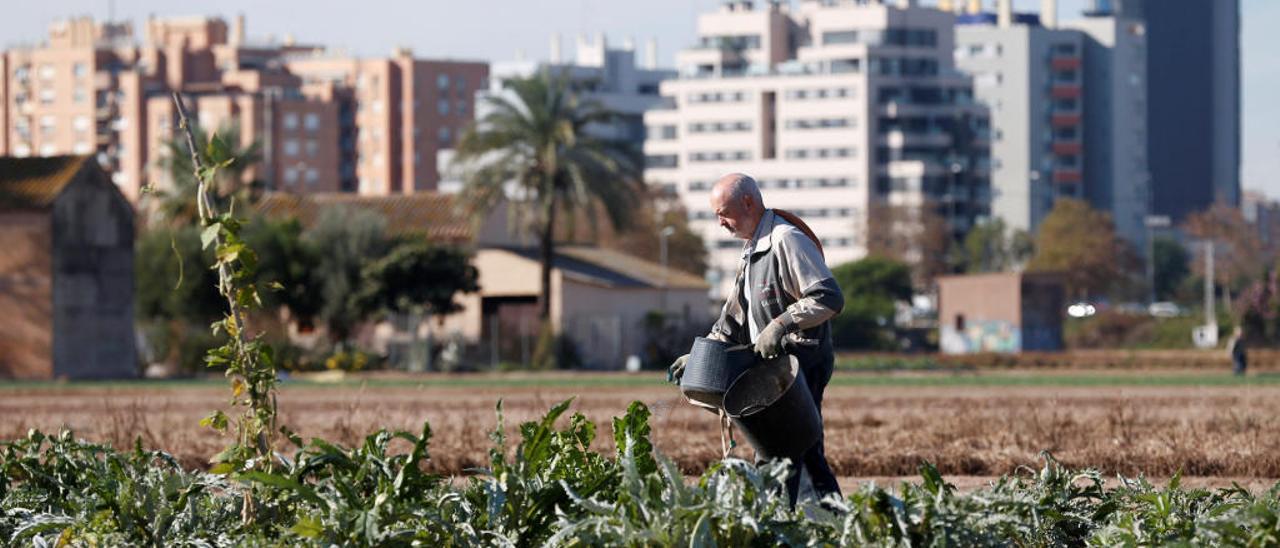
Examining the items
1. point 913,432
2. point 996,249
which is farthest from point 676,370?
point 996,249

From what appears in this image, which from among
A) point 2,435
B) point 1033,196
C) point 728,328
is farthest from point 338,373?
point 1033,196

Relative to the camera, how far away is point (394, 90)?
19600 centimetres

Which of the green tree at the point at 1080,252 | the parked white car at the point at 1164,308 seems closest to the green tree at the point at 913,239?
the green tree at the point at 1080,252

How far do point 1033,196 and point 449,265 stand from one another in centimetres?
11858

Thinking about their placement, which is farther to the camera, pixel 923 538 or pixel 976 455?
pixel 976 455

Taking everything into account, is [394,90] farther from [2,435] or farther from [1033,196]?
[2,435]

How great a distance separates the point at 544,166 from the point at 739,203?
5486cm

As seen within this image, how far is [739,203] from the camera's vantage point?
9.08 meters

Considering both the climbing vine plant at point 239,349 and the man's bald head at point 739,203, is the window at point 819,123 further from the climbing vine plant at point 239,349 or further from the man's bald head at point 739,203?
the climbing vine plant at point 239,349

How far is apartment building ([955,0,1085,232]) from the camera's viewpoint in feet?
595

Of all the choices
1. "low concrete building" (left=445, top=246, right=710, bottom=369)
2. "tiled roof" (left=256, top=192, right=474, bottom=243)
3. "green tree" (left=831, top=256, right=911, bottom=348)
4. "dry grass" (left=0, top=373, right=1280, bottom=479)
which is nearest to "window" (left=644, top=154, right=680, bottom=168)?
"green tree" (left=831, top=256, right=911, bottom=348)

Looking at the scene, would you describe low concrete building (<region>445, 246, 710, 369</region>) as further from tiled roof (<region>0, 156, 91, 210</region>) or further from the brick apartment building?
the brick apartment building

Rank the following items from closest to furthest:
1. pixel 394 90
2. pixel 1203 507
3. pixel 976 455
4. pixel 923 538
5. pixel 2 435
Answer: pixel 923 538 → pixel 1203 507 → pixel 976 455 → pixel 2 435 → pixel 394 90

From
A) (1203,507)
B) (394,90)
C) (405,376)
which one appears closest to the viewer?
(1203,507)
